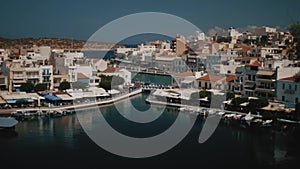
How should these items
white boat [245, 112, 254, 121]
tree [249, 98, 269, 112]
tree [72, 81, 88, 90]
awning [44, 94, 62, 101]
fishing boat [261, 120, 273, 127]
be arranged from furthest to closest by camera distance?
tree [72, 81, 88, 90], awning [44, 94, 62, 101], tree [249, 98, 269, 112], white boat [245, 112, 254, 121], fishing boat [261, 120, 273, 127]

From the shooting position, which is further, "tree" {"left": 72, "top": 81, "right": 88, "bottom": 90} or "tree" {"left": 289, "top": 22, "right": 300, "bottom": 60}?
"tree" {"left": 72, "top": 81, "right": 88, "bottom": 90}

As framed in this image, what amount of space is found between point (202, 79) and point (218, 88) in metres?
0.83

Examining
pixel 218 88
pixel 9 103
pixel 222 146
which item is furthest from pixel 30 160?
pixel 218 88

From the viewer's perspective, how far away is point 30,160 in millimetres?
5703

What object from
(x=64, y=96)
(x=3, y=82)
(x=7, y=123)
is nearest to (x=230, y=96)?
(x=64, y=96)

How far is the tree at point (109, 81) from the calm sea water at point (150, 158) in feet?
14.0

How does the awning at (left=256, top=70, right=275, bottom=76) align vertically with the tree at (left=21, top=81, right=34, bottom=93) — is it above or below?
above

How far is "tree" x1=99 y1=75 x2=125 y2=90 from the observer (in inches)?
498

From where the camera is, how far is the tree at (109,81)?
41.5ft

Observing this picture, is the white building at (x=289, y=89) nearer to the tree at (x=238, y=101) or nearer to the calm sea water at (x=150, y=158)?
the tree at (x=238, y=101)

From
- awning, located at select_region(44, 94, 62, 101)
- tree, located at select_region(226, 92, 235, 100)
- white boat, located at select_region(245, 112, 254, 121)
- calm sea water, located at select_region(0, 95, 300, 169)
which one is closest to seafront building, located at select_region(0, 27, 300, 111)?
awning, located at select_region(44, 94, 62, 101)

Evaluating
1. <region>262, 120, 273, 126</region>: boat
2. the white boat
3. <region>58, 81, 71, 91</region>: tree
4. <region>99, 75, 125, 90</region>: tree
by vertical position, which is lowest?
<region>262, 120, 273, 126</region>: boat

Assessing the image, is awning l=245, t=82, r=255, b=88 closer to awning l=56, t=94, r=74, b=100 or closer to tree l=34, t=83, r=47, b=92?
awning l=56, t=94, r=74, b=100

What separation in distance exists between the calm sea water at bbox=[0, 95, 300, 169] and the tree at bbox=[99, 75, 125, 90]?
4282 mm
